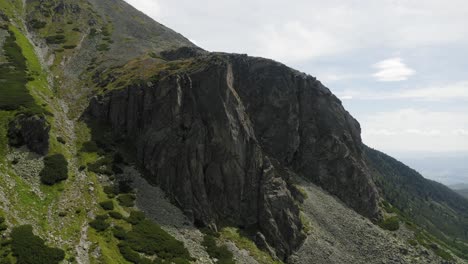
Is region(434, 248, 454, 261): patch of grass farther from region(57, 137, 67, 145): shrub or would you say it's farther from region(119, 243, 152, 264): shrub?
region(57, 137, 67, 145): shrub

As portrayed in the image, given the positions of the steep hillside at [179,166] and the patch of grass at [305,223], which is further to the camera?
the patch of grass at [305,223]

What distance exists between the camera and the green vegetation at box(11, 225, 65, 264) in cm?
3738

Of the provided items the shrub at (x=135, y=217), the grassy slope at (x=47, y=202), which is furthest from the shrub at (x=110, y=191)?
the shrub at (x=135, y=217)

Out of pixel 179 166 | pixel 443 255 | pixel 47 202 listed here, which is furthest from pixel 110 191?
pixel 443 255

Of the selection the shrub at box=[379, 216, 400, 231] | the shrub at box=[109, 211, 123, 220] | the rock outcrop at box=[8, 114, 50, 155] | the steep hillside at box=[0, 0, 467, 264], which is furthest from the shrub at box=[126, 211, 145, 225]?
the shrub at box=[379, 216, 400, 231]

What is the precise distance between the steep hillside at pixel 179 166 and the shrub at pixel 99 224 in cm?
21

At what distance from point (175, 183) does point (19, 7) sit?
10931 centimetres

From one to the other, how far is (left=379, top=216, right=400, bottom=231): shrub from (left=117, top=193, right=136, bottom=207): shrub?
2132 inches

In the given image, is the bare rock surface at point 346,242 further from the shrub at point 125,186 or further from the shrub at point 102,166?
the shrub at point 102,166

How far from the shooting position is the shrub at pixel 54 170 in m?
52.0

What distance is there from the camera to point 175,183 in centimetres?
6400

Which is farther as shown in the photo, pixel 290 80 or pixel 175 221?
pixel 290 80

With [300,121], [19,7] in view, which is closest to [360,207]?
[300,121]

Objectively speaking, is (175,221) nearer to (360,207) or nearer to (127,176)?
(127,176)
